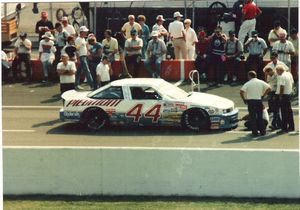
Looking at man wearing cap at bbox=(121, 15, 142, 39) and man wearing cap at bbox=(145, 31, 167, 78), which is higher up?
man wearing cap at bbox=(121, 15, 142, 39)

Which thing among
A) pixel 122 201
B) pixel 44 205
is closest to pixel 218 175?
pixel 122 201

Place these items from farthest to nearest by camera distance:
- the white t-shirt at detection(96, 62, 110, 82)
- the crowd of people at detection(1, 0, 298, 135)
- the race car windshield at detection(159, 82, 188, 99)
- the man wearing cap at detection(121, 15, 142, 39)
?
the man wearing cap at detection(121, 15, 142, 39)
the crowd of people at detection(1, 0, 298, 135)
the white t-shirt at detection(96, 62, 110, 82)
the race car windshield at detection(159, 82, 188, 99)

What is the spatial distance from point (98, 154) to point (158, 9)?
41.0ft

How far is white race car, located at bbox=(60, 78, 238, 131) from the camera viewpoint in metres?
15.9

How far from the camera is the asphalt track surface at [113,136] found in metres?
15.0

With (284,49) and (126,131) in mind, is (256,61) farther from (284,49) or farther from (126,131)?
(126,131)

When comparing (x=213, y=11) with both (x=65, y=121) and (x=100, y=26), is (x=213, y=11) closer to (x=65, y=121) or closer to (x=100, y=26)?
(x=100, y=26)

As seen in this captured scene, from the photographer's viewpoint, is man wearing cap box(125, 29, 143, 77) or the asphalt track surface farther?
man wearing cap box(125, 29, 143, 77)

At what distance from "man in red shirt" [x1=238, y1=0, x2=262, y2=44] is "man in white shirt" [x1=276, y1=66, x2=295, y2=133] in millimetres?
5832

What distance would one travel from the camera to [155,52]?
20.8m

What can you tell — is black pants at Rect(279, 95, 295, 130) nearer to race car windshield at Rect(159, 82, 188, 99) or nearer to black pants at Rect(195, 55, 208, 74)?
race car windshield at Rect(159, 82, 188, 99)

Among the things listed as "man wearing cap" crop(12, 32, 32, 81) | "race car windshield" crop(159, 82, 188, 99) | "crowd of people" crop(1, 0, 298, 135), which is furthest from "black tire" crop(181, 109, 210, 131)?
"man wearing cap" crop(12, 32, 32, 81)

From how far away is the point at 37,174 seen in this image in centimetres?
1204

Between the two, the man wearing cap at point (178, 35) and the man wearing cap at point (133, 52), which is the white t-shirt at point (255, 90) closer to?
the man wearing cap at point (133, 52)
